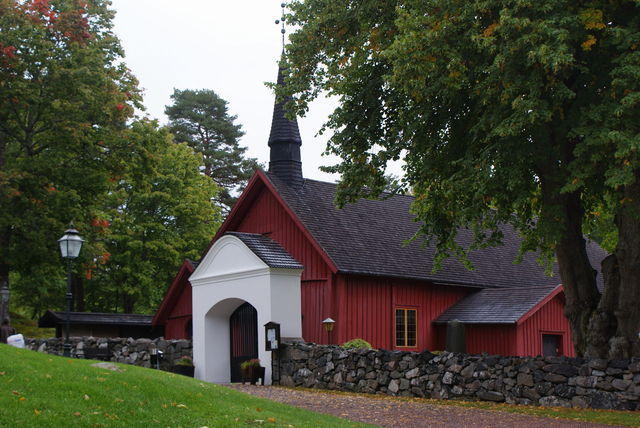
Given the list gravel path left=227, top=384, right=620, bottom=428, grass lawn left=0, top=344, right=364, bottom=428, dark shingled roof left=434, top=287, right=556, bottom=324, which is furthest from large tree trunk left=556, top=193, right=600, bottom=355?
dark shingled roof left=434, top=287, right=556, bottom=324

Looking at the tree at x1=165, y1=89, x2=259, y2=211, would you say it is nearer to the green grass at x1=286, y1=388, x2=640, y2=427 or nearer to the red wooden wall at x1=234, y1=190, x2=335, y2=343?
the red wooden wall at x1=234, y1=190, x2=335, y2=343

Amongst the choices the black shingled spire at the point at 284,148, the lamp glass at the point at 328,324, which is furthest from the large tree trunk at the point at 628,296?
the black shingled spire at the point at 284,148

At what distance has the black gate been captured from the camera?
24969 millimetres

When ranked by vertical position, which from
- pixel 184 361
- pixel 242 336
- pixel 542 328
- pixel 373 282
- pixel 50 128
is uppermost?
pixel 50 128

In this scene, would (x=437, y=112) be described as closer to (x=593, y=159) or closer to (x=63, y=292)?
(x=593, y=159)

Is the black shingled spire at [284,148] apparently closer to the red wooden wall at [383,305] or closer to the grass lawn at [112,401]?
the red wooden wall at [383,305]

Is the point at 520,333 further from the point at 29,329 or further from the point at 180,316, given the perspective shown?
the point at 29,329

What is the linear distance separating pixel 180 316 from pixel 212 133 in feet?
102

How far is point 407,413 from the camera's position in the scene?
1421cm

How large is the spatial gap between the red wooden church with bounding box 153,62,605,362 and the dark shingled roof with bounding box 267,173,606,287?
0.05 m

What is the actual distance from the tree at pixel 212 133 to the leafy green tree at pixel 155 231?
13.3 meters

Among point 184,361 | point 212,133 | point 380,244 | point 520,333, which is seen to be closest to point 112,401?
point 184,361

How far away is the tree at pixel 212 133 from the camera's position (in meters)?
58.0

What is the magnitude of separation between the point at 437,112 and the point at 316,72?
3265mm
